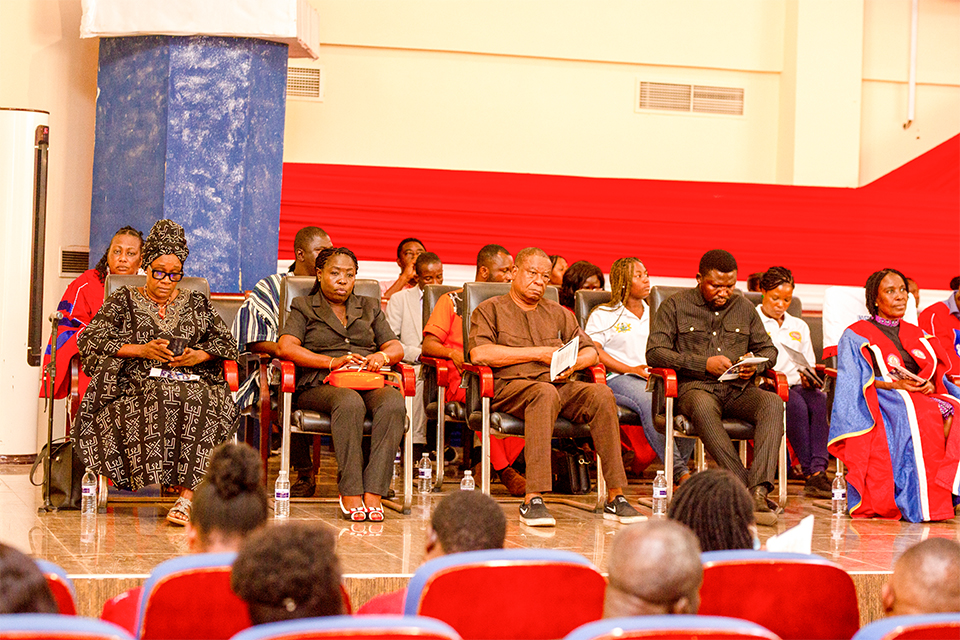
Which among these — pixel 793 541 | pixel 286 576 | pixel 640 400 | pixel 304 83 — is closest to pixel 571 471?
pixel 640 400

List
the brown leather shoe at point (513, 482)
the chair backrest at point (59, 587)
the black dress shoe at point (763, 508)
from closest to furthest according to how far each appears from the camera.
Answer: the chair backrest at point (59, 587) → the black dress shoe at point (763, 508) → the brown leather shoe at point (513, 482)

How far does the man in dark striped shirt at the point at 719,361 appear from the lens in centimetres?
506

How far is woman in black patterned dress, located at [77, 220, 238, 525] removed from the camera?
450 cm

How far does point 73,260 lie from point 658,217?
3.96 metres

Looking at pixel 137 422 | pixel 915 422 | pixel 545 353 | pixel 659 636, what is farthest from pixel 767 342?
pixel 659 636

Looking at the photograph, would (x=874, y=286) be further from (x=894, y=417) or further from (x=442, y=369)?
(x=442, y=369)

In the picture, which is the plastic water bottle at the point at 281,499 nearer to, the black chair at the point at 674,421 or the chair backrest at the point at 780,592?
the black chair at the point at 674,421

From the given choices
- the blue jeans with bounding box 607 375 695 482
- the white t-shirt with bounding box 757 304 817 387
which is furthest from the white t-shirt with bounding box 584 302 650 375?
the white t-shirt with bounding box 757 304 817 387

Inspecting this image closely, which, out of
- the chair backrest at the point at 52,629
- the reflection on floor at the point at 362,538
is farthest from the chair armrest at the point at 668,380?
the chair backrest at the point at 52,629

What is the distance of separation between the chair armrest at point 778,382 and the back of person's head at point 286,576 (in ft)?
13.1

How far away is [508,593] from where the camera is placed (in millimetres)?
1910

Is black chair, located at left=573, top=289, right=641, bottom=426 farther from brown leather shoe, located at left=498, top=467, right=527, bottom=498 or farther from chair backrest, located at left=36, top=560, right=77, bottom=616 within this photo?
chair backrest, located at left=36, top=560, right=77, bottom=616

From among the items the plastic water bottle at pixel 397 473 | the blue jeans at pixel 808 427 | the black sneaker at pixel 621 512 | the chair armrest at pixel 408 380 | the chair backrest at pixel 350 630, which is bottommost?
the plastic water bottle at pixel 397 473

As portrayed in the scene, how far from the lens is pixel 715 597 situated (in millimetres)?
2021
